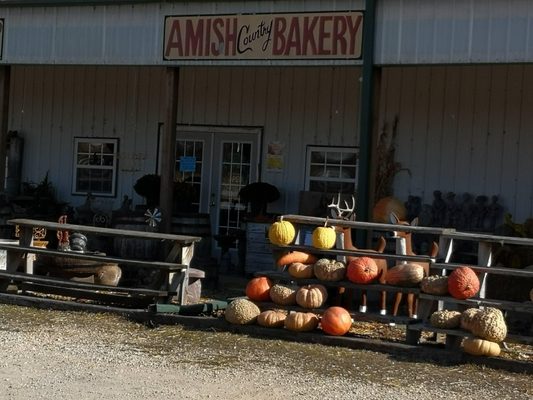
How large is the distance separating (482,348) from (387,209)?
5959 mm

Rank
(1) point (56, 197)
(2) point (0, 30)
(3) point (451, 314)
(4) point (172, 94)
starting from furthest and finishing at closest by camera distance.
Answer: (1) point (56, 197) < (2) point (0, 30) < (4) point (172, 94) < (3) point (451, 314)

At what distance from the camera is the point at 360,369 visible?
9062mm

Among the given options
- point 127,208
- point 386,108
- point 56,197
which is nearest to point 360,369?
point 386,108

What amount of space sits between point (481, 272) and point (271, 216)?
6.65m

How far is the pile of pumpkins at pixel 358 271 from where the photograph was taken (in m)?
9.90

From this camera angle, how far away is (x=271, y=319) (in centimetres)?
1044

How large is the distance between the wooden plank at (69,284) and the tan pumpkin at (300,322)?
195 cm

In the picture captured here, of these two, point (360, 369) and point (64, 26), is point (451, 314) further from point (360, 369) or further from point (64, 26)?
point (64, 26)

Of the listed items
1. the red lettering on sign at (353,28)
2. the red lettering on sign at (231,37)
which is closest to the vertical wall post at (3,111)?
the red lettering on sign at (231,37)

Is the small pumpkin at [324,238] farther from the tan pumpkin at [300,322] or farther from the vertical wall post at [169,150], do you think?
the vertical wall post at [169,150]

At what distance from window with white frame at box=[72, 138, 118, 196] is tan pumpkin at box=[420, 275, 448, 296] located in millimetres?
9131

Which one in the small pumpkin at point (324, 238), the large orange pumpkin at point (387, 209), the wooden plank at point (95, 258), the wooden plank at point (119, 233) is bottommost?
the wooden plank at point (95, 258)

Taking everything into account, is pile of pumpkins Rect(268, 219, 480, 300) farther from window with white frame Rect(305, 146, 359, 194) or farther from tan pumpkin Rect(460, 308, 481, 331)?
window with white frame Rect(305, 146, 359, 194)

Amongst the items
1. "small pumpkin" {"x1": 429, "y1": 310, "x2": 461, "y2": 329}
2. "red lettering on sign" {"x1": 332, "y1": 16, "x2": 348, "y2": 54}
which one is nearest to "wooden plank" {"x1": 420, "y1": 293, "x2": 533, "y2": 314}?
"small pumpkin" {"x1": 429, "y1": 310, "x2": 461, "y2": 329}
